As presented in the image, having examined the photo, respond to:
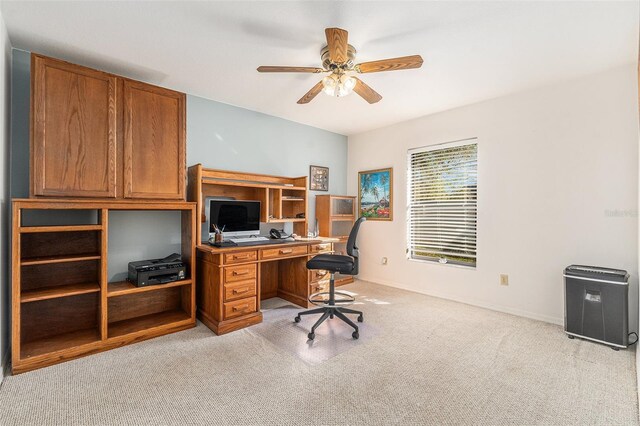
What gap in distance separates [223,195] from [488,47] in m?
2.99

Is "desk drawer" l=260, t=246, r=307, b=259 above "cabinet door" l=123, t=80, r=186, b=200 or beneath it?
beneath

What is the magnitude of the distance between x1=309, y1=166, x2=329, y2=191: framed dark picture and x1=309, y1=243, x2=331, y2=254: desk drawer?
44.8 inches

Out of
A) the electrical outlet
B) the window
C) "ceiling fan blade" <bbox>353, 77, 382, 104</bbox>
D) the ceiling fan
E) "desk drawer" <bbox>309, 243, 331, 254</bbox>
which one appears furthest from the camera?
the window

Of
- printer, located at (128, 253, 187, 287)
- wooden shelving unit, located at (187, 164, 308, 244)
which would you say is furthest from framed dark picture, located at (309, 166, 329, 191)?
printer, located at (128, 253, 187, 287)

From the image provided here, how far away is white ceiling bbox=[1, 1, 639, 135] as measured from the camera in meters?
1.90

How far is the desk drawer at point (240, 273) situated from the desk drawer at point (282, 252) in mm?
170

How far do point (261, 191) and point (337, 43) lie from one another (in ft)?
7.06

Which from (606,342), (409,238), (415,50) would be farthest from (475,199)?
(415,50)

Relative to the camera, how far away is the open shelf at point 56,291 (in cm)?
214

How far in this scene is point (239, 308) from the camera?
2.89 meters

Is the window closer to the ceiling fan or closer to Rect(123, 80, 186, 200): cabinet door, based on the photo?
the ceiling fan

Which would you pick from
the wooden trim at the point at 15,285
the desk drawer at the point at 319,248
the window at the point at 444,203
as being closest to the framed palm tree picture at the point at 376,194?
the window at the point at 444,203

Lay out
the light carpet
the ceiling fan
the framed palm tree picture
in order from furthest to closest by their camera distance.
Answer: the framed palm tree picture
the ceiling fan
the light carpet

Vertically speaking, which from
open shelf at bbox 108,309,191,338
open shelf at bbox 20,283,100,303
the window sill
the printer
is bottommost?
open shelf at bbox 108,309,191,338
